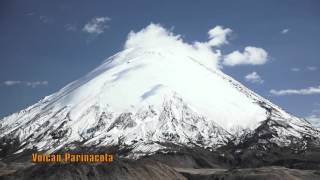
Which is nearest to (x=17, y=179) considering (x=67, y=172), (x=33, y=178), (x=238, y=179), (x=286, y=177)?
(x=33, y=178)

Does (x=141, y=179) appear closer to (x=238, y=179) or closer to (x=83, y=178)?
(x=83, y=178)

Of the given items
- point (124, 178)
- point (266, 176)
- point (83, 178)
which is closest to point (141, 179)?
point (124, 178)

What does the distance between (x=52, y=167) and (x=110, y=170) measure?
73.4 ft

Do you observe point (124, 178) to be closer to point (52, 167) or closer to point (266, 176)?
point (52, 167)

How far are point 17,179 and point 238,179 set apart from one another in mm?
84323

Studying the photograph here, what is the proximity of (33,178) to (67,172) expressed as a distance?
526 inches

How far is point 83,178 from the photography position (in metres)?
192

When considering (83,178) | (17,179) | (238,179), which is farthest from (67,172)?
(238,179)

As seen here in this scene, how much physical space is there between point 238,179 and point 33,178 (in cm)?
7745

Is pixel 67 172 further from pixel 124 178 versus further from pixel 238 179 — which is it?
pixel 238 179

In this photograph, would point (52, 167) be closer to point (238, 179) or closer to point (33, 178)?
point (33, 178)

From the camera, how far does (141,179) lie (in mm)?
198750

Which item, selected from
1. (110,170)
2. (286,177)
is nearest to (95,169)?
(110,170)

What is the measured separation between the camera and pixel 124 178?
196 meters
